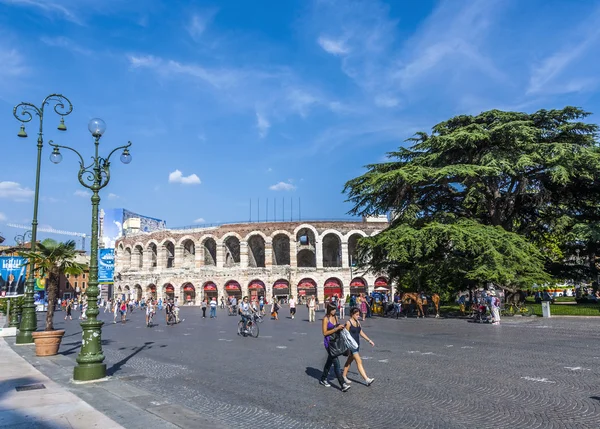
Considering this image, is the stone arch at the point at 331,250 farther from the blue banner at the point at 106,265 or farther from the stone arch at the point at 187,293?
the blue banner at the point at 106,265

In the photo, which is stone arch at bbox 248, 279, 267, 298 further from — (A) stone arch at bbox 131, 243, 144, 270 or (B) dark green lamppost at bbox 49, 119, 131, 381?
(B) dark green lamppost at bbox 49, 119, 131, 381

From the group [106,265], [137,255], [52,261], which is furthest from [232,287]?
[52,261]

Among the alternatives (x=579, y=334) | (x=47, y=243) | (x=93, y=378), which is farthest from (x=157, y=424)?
(x=579, y=334)

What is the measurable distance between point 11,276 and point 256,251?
135ft

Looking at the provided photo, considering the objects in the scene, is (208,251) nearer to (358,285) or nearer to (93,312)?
(358,285)

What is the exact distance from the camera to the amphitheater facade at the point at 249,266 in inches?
2084

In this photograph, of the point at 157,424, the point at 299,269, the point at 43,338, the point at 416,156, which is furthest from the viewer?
the point at 299,269

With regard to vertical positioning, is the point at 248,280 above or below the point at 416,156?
below

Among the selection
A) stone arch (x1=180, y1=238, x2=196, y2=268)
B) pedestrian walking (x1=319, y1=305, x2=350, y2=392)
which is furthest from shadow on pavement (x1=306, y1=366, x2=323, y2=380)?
stone arch (x1=180, y1=238, x2=196, y2=268)

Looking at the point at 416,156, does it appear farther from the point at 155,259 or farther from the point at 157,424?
the point at 155,259

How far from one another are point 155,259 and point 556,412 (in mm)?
62441

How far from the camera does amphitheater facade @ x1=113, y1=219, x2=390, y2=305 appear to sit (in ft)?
174

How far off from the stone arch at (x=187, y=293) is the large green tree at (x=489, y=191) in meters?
32.3

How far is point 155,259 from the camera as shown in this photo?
6369 centimetres
